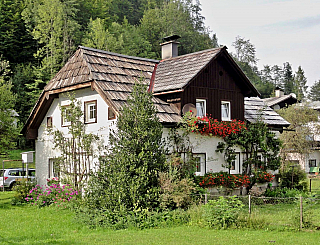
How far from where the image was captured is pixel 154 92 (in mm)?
19688

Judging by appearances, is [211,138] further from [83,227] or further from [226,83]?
[83,227]

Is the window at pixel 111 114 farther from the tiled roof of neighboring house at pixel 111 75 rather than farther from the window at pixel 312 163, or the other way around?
the window at pixel 312 163

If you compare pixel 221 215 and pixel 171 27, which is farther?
pixel 171 27

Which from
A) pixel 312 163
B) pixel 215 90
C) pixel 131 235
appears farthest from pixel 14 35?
pixel 131 235

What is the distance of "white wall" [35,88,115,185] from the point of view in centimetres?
1864

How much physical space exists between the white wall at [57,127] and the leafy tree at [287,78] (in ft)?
281

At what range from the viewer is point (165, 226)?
13.3 meters

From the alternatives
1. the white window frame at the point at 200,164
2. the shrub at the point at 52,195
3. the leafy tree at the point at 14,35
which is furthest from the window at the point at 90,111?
the leafy tree at the point at 14,35

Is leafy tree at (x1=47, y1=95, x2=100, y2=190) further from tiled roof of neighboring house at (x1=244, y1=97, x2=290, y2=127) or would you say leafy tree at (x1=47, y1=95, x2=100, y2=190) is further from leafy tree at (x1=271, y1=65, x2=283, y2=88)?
leafy tree at (x1=271, y1=65, x2=283, y2=88)

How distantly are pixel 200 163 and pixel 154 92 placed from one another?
3.90 meters

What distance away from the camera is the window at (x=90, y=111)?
19453 millimetres

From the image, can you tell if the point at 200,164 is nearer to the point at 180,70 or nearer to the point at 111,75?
the point at 180,70

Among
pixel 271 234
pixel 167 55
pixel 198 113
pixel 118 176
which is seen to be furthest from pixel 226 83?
pixel 271 234

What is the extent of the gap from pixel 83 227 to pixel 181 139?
242 inches
